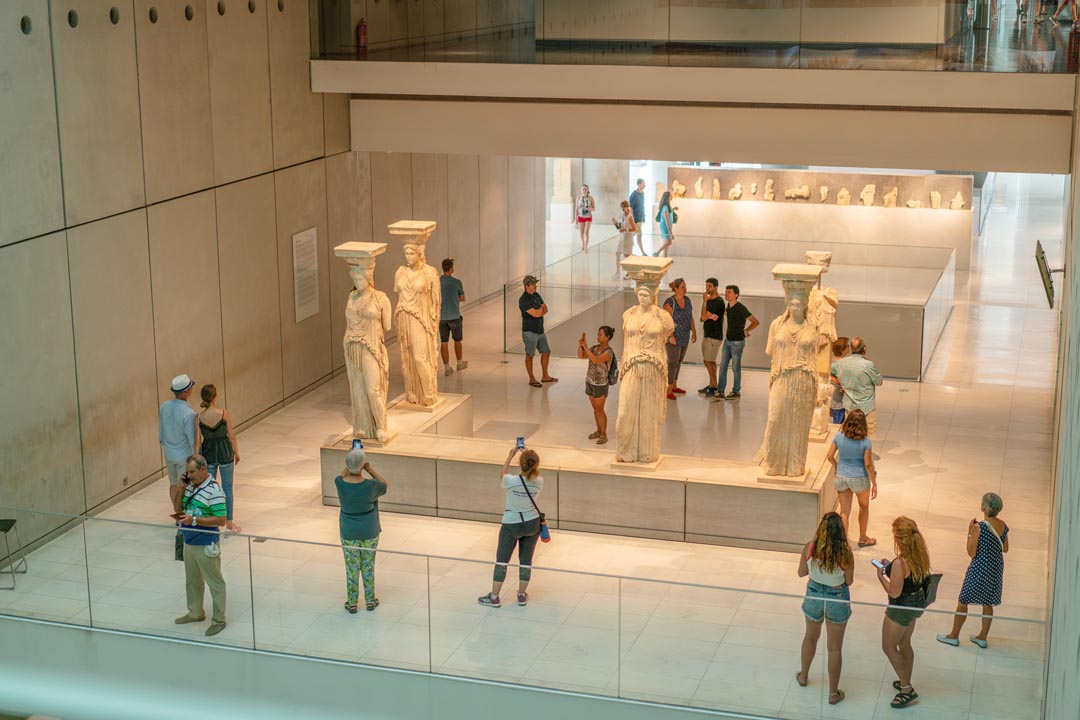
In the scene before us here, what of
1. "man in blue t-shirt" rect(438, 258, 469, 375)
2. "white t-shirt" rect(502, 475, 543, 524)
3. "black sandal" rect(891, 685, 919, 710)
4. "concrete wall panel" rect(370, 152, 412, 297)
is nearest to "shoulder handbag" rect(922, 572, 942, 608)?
"black sandal" rect(891, 685, 919, 710)

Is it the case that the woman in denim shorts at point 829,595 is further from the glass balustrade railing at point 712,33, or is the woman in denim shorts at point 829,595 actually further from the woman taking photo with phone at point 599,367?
the glass balustrade railing at point 712,33

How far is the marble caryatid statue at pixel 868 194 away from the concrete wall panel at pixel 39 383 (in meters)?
16.5

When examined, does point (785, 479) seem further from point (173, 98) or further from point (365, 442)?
point (173, 98)

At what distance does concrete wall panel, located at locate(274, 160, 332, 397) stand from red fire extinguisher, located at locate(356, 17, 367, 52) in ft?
4.82

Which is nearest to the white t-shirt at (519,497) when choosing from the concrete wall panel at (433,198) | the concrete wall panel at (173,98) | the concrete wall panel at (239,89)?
the concrete wall panel at (173,98)

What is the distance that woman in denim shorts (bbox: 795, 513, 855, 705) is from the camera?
23.5 ft

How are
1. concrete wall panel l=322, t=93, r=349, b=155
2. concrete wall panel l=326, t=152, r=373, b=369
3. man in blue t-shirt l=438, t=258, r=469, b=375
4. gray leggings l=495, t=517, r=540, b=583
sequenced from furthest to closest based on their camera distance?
man in blue t-shirt l=438, t=258, r=469, b=375
concrete wall panel l=326, t=152, r=373, b=369
concrete wall panel l=322, t=93, r=349, b=155
gray leggings l=495, t=517, r=540, b=583

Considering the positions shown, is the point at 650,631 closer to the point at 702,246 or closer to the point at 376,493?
the point at 376,493

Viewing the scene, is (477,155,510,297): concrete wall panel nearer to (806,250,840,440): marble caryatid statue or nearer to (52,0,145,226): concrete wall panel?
(806,250,840,440): marble caryatid statue

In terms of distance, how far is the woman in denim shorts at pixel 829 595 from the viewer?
7.17 m

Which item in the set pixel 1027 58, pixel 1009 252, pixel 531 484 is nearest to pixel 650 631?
pixel 531 484

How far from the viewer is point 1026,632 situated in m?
6.46

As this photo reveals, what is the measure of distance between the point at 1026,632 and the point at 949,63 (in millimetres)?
A: 8761

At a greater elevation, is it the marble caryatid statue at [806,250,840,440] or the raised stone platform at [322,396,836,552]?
the marble caryatid statue at [806,250,840,440]
